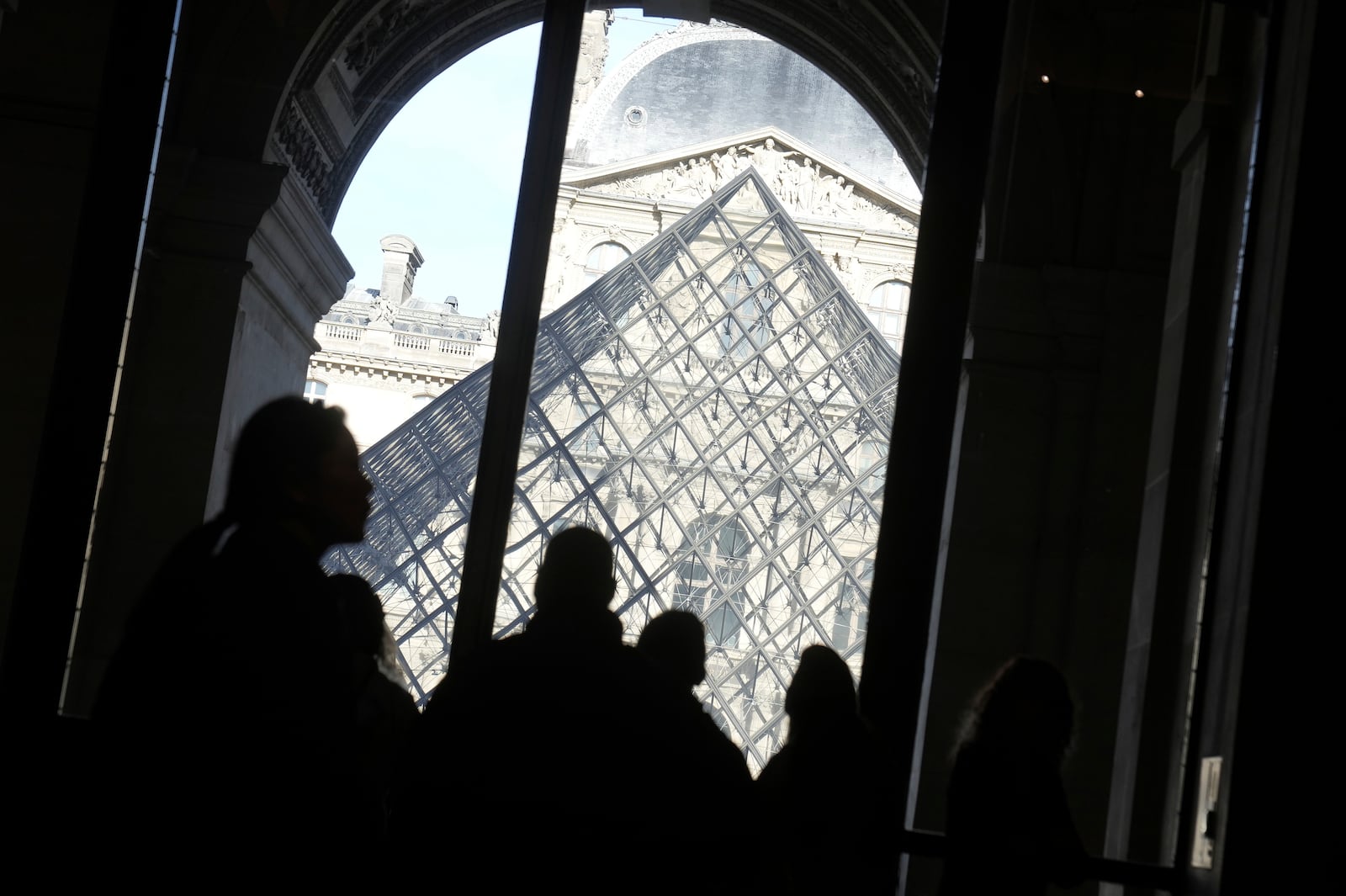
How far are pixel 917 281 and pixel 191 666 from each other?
6.14ft

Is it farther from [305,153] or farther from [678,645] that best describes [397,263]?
[678,645]

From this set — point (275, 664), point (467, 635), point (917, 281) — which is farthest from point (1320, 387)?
point (275, 664)

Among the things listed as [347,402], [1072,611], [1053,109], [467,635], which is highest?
[1053,109]

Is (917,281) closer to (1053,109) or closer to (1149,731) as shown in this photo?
(1053,109)

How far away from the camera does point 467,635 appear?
10.1 ft

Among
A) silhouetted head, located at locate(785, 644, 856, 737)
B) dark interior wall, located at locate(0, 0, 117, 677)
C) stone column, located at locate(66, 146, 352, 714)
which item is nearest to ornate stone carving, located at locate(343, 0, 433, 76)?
stone column, located at locate(66, 146, 352, 714)

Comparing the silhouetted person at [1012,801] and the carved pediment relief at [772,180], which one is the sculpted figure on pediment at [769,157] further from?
the silhouetted person at [1012,801]

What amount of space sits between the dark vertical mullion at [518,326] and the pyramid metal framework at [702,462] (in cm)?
7

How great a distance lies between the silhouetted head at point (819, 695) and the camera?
2.88 meters

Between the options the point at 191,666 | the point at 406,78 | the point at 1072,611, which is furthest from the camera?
the point at 406,78

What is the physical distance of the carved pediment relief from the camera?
3.79 m

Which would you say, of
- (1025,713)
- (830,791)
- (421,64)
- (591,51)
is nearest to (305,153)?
(421,64)

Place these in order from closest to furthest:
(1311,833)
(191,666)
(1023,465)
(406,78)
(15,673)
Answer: (191,666) < (1311,833) < (15,673) < (1023,465) < (406,78)

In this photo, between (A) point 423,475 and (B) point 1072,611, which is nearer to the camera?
(B) point 1072,611
